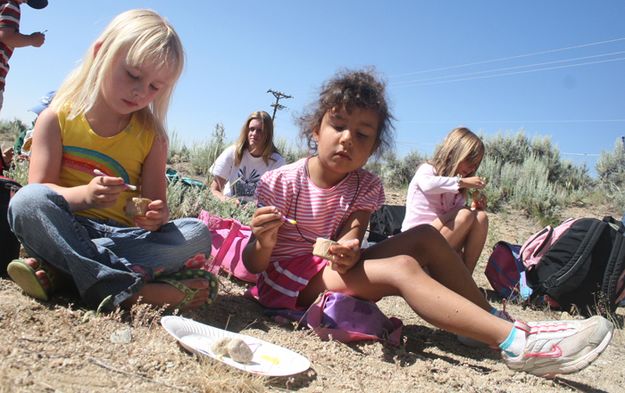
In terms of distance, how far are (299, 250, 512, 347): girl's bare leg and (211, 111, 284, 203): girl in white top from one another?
120 inches

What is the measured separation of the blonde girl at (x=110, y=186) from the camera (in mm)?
2055

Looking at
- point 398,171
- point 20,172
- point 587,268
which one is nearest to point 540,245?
point 587,268

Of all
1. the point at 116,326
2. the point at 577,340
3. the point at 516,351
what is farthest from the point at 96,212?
the point at 577,340

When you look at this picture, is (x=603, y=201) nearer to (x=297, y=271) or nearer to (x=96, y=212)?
(x=297, y=271)

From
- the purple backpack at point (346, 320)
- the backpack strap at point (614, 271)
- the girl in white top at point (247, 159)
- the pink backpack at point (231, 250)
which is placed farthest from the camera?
the girl in white top at point (247, 159)

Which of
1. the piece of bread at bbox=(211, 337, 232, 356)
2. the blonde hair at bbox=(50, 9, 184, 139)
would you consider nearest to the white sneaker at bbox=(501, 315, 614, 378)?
the piece of bread at bbox=(211, 337, 232, 356)

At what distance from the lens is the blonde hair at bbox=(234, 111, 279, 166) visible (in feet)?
17.9

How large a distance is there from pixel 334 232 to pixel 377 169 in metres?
7.83

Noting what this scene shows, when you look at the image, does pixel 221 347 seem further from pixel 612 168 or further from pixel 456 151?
pixel 612 168

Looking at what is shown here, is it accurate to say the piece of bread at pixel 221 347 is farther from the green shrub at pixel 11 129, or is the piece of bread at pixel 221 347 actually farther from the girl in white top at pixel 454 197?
the green shrub at pixel 11 129

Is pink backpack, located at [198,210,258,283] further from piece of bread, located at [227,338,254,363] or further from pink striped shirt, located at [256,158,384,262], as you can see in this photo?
piece of bread, located at [227,338,254,363]

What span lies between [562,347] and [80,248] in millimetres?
1938

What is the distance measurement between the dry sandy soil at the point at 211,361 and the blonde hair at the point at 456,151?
1.67m

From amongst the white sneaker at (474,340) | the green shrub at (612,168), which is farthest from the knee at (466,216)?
the green shrub at (612,168)
